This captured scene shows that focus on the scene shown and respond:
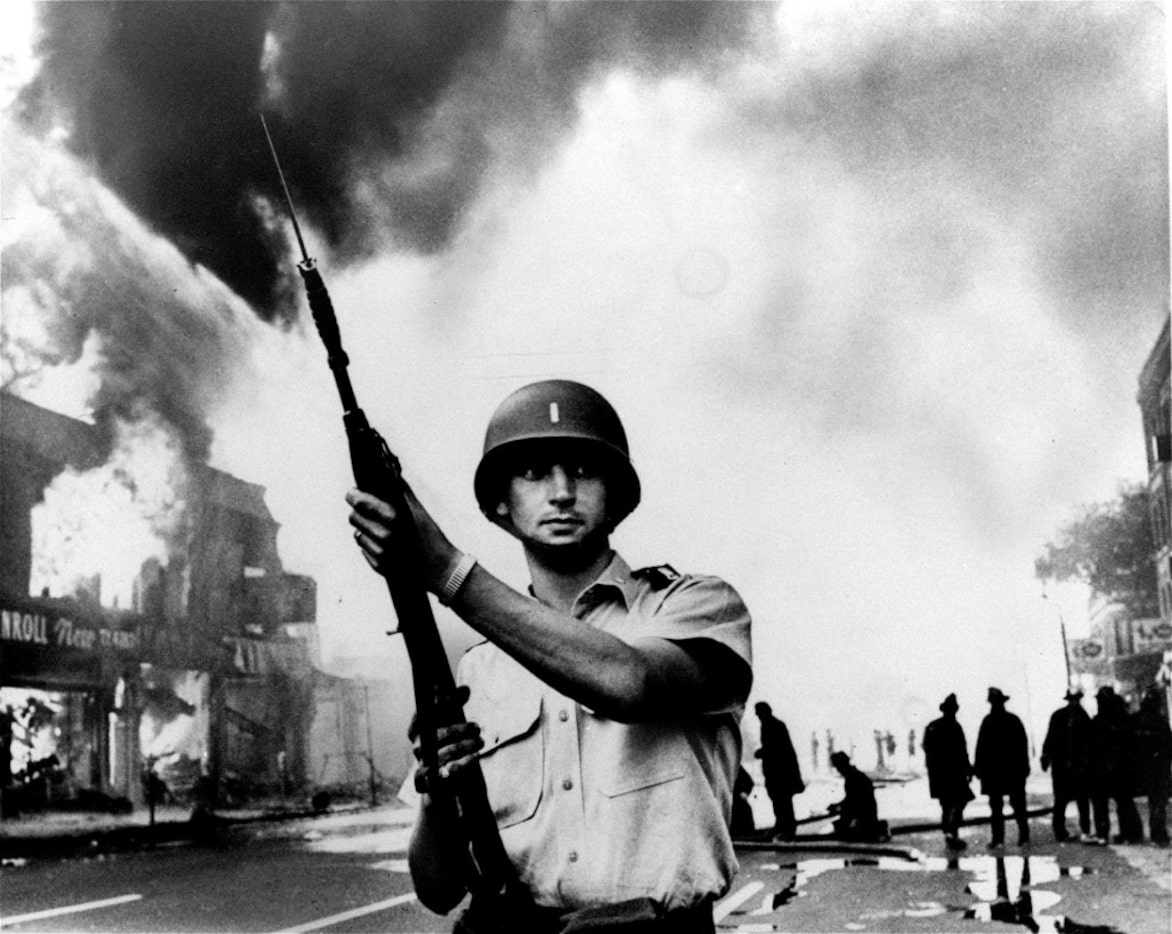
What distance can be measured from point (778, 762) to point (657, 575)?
5.82 m

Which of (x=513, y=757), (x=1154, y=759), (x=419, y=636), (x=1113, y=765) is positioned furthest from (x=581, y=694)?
(x=1113, y=765)

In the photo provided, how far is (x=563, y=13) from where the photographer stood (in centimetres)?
656

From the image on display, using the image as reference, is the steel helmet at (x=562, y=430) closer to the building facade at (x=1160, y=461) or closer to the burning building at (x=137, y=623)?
the building facade at (x=1160, y=461)

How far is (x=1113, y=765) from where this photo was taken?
6.46 meters

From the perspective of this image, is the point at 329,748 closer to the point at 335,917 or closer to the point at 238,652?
the point at 238,652

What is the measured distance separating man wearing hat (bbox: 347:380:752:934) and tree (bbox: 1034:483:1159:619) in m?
5.01

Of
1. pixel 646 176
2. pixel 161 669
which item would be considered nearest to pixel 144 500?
pixel 161 669

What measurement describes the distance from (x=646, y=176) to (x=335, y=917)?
397 cm

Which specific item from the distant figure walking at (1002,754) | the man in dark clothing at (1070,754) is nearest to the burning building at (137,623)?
the distant figure walking at (1002,754)

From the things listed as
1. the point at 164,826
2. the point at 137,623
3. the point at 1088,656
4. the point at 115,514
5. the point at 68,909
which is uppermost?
the point at 115,514

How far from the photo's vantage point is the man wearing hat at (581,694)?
1.50 metres

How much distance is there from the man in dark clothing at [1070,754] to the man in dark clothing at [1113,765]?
5 centimetres

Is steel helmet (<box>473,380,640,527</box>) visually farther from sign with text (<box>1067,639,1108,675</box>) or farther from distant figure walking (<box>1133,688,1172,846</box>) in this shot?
sign with text (<box>1067,639,1108,675</box>)

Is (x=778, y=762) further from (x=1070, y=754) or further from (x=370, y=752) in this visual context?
(x=370, y=752)
